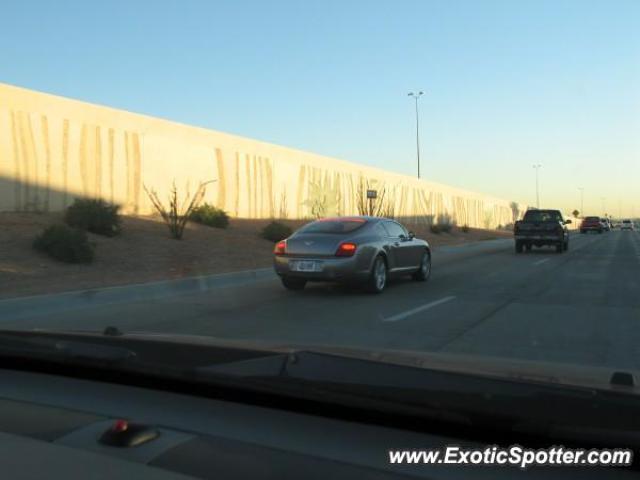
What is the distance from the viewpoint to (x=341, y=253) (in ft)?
39.8

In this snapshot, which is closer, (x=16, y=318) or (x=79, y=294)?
(x=16, y=318)

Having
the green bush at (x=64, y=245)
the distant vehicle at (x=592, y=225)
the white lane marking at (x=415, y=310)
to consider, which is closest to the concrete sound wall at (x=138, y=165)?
the green bush at (x=64, y=245)

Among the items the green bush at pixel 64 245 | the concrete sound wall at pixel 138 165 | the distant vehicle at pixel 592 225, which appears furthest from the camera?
the distant vehicle at pixel 592 225

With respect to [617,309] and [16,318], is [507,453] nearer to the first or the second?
[16,318]

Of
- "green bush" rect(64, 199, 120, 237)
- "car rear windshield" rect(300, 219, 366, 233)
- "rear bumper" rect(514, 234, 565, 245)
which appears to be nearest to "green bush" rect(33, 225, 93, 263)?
"green bush" rect(64, 199, 120, 237)

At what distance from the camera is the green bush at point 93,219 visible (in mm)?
19781

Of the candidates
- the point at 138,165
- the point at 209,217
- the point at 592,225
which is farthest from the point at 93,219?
the point at 592,225

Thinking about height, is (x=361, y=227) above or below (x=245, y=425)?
above

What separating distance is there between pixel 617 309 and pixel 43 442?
1036 cm

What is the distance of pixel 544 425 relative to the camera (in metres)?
2.42

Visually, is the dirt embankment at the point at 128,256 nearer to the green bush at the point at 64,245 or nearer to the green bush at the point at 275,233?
the green bush at the point at 64,245

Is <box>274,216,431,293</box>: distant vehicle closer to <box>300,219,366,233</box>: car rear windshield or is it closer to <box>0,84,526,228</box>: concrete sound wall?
<box>300,219,366,233</box>: car rear windshield

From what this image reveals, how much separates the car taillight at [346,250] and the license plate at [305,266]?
0.41 metres

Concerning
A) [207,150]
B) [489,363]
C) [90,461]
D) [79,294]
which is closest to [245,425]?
[90,461]
